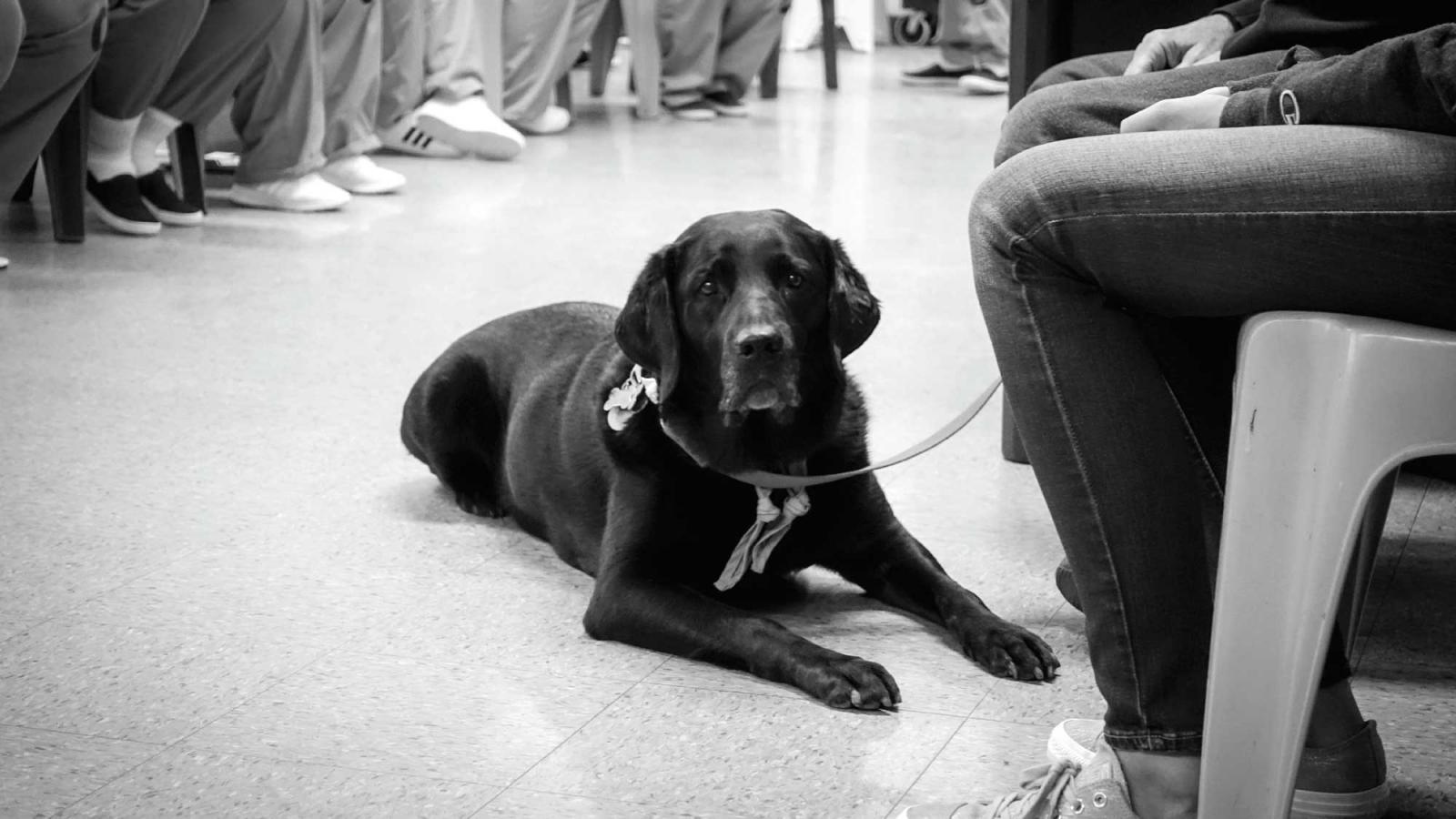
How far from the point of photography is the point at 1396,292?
3.98ft

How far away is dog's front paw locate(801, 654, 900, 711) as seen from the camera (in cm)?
184

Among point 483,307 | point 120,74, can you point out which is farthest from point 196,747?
point 120,74

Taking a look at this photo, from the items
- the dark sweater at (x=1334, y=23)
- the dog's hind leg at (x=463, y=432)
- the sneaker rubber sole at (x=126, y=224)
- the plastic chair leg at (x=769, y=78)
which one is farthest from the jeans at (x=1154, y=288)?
the plastic chair leg at (x=769, y=78)

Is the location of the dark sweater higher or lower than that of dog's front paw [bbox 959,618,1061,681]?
higher

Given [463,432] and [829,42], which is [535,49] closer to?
[829,42]

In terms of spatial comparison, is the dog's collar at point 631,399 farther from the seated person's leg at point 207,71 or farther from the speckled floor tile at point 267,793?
the seated person's leg at point 207,71

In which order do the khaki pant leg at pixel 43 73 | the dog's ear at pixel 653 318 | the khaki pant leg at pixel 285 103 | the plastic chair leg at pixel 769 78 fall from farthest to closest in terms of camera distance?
the plastic chair leg at pixel 769 78, the khaki pant leg at pixel 285 103, the khaki pant leg at pixel 43 73, the dog's ear at pixel 653 318

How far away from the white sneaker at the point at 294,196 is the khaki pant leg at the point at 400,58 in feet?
2.52

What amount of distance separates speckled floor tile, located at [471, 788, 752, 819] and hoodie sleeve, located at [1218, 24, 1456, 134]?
2.74 feet

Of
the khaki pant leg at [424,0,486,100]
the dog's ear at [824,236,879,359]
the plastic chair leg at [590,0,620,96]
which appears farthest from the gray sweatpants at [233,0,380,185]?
the dog's ear at [824,236,879,359]

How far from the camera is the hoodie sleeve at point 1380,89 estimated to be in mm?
1192

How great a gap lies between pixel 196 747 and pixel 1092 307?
1.07 meters

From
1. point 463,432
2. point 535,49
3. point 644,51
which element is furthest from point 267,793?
point 644,51

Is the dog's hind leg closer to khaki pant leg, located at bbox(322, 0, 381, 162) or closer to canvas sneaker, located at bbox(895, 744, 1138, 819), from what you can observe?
canvas sneaker, located at bbox(895, 744, 1138, 819)
